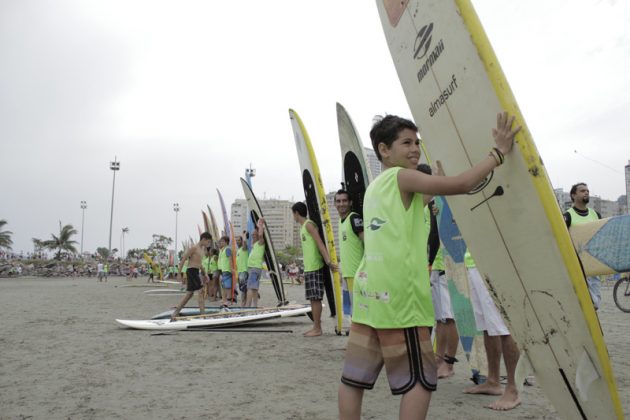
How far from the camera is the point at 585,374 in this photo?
159 centimetres

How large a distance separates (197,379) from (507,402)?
235cm

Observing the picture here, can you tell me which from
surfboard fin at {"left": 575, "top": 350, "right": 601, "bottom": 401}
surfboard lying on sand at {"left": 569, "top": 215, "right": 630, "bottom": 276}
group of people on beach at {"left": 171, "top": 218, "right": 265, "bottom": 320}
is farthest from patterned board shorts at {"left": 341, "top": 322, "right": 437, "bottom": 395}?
group of people on beach at {"left": 171, "top": 218, "right": 265, "bottom": 320}

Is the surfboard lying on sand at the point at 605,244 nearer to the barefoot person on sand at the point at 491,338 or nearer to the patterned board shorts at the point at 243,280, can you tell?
the barefoot person on sand at the point at 491,338

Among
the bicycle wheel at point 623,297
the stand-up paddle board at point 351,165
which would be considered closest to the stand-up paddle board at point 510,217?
the stand-up paddle board at point 351,165

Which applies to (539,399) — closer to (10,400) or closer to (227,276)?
(10,400)

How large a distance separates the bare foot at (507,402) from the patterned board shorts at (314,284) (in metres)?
3.31

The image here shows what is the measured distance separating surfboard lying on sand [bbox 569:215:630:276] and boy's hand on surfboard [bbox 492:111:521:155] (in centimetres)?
151

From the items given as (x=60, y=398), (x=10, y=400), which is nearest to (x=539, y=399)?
(x=60, y=398)

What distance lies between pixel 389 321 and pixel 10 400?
9.53 feet

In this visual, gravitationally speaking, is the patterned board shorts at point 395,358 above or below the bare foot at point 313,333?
above

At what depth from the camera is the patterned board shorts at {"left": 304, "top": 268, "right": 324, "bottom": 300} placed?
5934mm

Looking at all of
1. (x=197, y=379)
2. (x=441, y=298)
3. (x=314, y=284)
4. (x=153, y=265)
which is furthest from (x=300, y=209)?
(x=153, y=265)

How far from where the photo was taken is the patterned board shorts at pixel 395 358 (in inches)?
61.3

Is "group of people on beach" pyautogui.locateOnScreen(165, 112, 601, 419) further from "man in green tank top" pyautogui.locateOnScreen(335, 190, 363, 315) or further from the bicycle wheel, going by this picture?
the bicycle wheel
